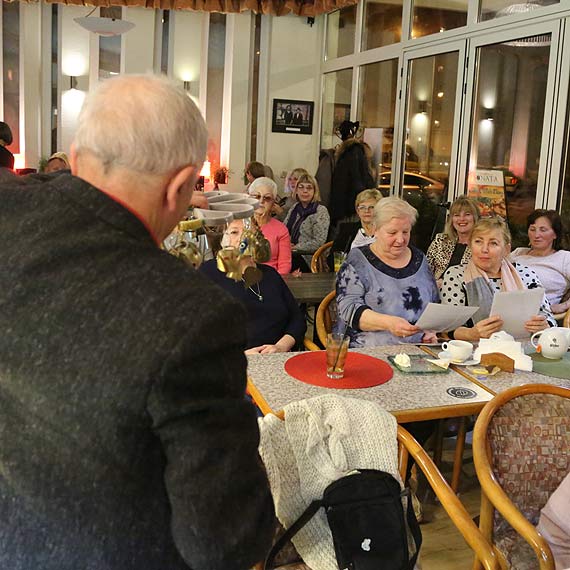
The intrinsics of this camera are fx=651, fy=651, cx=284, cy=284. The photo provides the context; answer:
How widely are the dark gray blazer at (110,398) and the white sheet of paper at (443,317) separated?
1.86 m

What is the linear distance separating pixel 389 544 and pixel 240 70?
7.16 m

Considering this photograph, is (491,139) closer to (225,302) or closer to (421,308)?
(421,308)

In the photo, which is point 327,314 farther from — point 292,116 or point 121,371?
point 292,116

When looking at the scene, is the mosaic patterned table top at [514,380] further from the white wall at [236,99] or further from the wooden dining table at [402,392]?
the white wall at [236,99]

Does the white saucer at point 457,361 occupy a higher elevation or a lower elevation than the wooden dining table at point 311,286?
higher

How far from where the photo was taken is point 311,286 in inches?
161

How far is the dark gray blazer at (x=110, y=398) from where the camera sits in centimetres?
80

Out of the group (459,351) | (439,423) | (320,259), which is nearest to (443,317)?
(459,351)

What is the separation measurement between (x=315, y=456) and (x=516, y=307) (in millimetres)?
1585

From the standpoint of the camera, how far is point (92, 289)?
2.67ft

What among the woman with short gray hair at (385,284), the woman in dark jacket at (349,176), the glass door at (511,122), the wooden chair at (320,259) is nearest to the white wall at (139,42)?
the woman in dark jacket at (349,176)

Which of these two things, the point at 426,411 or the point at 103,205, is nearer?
the point at 103,205

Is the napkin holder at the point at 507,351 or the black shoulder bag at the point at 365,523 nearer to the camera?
the black shoulder bag at the point at 365,523

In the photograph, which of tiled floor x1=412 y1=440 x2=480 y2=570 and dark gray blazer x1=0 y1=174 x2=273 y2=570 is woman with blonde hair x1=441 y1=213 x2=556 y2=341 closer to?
tiled floor x1=412 y1=440 x2=480 y2=570
